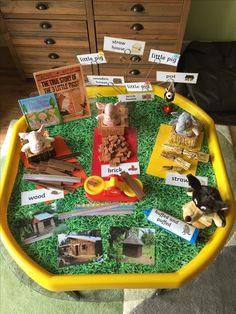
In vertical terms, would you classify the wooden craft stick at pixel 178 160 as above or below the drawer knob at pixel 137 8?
below

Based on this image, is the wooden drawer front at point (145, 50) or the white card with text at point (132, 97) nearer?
the white card with text at point (132, 97)

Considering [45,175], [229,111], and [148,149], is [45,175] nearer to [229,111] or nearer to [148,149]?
[148,149]

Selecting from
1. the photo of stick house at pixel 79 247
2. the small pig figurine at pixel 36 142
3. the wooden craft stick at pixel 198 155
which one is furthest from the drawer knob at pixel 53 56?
the photo of stick house at pixel 79 247

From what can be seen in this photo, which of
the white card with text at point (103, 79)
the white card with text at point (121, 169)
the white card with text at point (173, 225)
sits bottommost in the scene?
the white card with text at point (173, 225)

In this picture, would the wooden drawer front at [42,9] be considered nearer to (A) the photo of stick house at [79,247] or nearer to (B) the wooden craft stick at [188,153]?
(B) the wooden craft stick at [188,153]

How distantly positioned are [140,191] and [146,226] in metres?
0.12

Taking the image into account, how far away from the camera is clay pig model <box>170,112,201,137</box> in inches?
42.2

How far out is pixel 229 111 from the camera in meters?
1.76

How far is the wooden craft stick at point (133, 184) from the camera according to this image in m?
1.00

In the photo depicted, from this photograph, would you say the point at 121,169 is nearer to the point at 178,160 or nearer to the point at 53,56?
the point at 178,160

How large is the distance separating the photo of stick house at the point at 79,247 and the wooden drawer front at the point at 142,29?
1.17 metres

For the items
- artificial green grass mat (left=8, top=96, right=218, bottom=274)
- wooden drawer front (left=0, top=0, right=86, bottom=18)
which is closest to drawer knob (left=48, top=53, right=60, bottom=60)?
wooden drawer front (left=0, top=0, right=86, bottom=18)

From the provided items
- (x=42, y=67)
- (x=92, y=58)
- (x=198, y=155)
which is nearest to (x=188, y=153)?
(x=198, y=155)

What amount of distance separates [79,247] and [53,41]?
4.20ft
